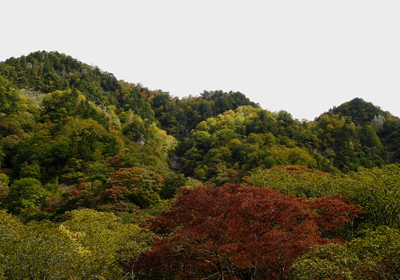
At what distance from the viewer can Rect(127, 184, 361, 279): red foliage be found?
878cm

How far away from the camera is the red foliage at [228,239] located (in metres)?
8.78

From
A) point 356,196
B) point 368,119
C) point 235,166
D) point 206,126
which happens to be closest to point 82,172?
point 235,166

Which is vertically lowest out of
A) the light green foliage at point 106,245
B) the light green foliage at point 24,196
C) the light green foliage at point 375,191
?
the light green foliage at point 24,196

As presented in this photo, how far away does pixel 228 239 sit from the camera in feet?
31.2

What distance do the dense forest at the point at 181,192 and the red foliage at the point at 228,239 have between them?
0.17 ft

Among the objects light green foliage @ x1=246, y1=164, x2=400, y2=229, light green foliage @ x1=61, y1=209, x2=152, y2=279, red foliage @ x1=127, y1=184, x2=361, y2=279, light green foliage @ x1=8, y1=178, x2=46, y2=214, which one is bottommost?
light green foliage @ x1=8, y1=178, x2=46, y2=214

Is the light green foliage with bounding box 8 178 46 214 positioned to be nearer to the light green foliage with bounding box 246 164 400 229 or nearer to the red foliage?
the red foliage

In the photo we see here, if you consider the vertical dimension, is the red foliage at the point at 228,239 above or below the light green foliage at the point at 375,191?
below

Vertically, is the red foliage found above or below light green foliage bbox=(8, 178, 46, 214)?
above

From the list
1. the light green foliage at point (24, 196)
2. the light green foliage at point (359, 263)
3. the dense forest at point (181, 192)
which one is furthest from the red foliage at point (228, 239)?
the light green foliage at point (24, 196)

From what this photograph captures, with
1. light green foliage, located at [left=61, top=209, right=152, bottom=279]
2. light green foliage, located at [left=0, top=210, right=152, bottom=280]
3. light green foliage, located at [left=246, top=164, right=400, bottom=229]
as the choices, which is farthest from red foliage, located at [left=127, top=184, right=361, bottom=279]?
light green foliage, located at [left=246, top=164, right=400, bottom=229]

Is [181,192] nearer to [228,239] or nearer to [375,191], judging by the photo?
[228,239]

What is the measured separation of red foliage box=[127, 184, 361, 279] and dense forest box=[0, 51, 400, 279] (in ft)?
0.17

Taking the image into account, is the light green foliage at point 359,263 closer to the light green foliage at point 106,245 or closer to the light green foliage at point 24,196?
the light green foliage at point 106,245
